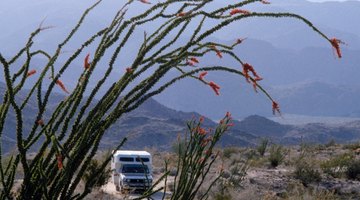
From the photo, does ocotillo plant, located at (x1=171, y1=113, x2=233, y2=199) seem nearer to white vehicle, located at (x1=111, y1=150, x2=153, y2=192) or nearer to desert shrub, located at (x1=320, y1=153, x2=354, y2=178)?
white vehicle, located at (x1=111, y1=150, x2=153, y2=192)

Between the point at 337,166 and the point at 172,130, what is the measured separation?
260 ft

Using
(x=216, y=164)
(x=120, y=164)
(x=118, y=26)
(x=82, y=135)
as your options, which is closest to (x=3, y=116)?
(x=82, y=135)

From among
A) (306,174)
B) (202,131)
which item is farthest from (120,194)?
(202,131)

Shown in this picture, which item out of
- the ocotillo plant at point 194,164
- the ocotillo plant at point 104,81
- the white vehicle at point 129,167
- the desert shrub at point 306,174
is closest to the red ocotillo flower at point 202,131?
the ocotillo plant at point 194,164

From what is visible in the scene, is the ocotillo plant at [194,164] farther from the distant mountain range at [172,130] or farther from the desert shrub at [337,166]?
the distant mountain range at [172,130]

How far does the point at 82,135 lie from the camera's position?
318cm

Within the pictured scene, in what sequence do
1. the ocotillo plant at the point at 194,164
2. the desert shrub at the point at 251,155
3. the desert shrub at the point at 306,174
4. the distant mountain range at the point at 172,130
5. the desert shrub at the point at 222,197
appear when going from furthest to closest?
the distant mountain range at the point at 172,130 < the desert shrub at the point at 251,155 < the desert shrub at the point at 306,174 < the desert shrub at the point at 222,197 < the ocotillo plant at the point at 194,164

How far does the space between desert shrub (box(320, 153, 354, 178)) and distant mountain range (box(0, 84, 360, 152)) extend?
172 feet

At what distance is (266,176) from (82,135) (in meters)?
14.7

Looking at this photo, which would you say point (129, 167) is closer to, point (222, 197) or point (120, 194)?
point (120, 194)

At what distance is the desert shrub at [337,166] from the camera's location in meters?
17.6

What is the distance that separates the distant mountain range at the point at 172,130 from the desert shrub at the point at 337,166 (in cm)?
5228

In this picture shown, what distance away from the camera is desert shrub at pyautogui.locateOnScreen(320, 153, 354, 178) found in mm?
17559

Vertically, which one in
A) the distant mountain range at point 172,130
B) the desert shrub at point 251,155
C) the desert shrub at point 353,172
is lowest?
the desert shrub at point 353,172
